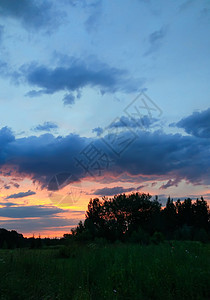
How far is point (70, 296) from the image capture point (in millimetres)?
6844

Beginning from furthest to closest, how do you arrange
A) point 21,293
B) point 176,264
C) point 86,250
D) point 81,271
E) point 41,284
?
point 86,250, point 176,264, point 81,271, point 41,284, point 21,293

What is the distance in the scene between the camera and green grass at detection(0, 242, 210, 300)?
274 inches

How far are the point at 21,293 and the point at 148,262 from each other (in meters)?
3.82

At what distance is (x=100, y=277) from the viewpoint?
786cm

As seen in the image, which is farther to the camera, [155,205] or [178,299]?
[155,205]

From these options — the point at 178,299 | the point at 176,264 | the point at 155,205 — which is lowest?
the point at 178,299

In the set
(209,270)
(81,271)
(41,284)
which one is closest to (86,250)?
(81,271)

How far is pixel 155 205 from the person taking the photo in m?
51.4

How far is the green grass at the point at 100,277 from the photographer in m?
6.95

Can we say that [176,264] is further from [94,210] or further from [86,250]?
[94,210]

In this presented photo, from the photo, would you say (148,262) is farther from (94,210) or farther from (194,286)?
(94,210)

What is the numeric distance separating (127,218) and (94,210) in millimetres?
7222

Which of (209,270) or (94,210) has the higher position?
(94,210)

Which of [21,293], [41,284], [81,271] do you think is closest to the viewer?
[21,293]
